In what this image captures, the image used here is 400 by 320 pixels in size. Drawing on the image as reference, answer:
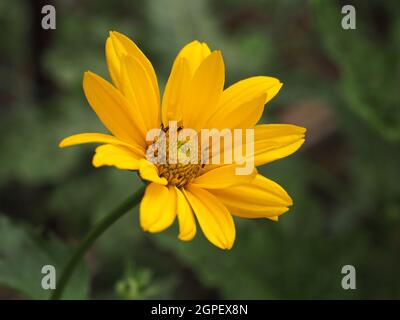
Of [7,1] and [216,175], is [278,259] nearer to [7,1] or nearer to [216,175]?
[216,175]

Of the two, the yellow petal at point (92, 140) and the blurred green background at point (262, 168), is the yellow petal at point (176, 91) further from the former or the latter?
the blurred green background at point (262, 168)

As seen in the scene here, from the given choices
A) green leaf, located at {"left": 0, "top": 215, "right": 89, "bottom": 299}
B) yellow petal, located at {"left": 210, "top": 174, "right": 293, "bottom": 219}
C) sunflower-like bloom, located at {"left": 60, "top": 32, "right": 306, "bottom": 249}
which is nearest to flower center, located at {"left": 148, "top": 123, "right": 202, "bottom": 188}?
sunflower-like bloom, located at {"left": 60, "top": 32, "right": 306, "bottom": 249}

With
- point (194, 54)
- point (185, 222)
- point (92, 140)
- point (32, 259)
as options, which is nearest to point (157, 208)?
point (185, 222)

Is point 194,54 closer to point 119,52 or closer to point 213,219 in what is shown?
point 119,52

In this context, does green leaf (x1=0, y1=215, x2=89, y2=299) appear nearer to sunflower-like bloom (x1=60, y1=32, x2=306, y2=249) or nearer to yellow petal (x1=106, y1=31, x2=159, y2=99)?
sunflower-like bloom (x1=60, y1=32, x2=306, y2=249)

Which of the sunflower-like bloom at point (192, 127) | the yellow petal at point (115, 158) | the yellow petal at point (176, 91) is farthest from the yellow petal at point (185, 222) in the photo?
the yellow petal at point (176, 91)
